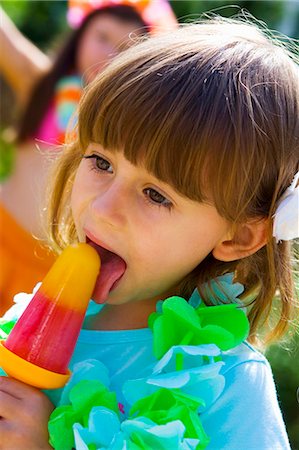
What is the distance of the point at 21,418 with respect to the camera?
6.46 feet

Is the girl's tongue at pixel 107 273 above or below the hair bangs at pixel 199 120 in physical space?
below

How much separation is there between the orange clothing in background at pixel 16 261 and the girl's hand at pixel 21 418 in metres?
2.69

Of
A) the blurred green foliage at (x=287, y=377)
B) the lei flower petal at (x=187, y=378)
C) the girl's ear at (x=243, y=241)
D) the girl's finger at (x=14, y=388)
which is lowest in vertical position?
the blurred green foliage at (x=287, y=377)

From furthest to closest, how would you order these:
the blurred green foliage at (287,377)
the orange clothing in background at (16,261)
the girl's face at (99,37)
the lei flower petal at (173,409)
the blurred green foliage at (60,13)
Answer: the blurred green foliage at (60,13), the girl's face at (99,37), the orange clothing in background at (16,261), the blurred green foliage at (287,377), the lei flower petal at (173,409)

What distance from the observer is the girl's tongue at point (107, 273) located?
2.03 meters

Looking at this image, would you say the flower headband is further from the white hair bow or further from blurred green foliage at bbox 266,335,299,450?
the white hair bow

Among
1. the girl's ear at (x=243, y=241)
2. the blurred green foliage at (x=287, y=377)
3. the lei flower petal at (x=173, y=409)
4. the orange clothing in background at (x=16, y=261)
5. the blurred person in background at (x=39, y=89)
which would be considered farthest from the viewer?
the blurred person in background at (x=39, y=89)

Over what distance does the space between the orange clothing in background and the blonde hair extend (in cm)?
260

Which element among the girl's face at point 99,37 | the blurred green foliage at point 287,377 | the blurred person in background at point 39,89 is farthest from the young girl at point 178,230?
the girl's face at point 99,37

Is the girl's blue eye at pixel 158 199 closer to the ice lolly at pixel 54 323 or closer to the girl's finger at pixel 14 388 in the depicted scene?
the ice lolly at pixel 54 323

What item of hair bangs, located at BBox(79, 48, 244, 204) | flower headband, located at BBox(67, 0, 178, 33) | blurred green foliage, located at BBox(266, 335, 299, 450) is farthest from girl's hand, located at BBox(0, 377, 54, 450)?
flower headband, located at BBox(67, 0, 178, 33)

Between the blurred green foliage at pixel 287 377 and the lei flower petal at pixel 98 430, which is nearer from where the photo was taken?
the lei flower petal at pixel 98 430

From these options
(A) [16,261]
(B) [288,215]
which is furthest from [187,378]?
(A) [16,261]

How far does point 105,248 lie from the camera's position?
6.69 feet
